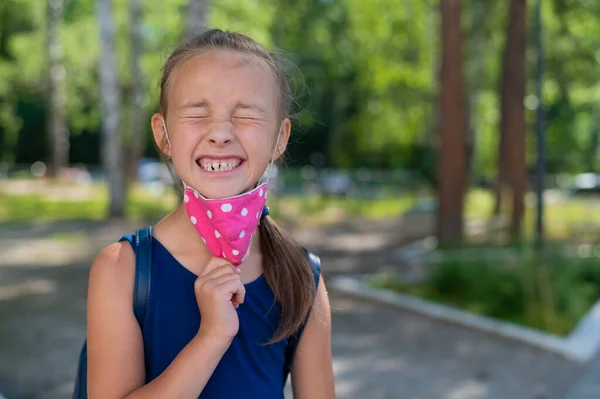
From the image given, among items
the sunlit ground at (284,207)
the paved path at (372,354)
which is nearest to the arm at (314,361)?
the paved path at (372,354)

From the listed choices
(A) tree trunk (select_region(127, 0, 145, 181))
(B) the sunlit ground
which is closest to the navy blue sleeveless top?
(B) the sunlit ground

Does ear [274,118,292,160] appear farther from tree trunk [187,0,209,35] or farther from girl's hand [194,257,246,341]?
tree trunk [187,0,209,35]

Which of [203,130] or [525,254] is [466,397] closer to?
[525,254]

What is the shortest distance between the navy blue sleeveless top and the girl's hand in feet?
0.27

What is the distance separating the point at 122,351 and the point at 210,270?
23 cm

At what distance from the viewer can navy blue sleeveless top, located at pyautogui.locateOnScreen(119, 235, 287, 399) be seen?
1586mm

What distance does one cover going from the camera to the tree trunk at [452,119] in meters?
12.7

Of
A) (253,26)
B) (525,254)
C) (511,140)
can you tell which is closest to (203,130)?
(525,254)

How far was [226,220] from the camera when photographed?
61.6 inches

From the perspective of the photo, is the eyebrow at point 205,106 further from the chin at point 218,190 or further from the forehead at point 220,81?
the chin at point 218,190

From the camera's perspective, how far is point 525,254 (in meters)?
9.64

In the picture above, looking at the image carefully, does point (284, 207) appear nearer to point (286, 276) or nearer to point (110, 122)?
point (110, 122)

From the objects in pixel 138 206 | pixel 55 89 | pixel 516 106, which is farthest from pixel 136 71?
pixel 516 106

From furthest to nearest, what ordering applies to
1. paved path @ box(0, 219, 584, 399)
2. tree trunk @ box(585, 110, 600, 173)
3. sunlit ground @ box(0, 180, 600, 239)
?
tree trunk @ box(585, 110, 600, 173), sunlit ground @ box(0, 180, 600, 239), paved path @ box(0, 219, 584, 399)
